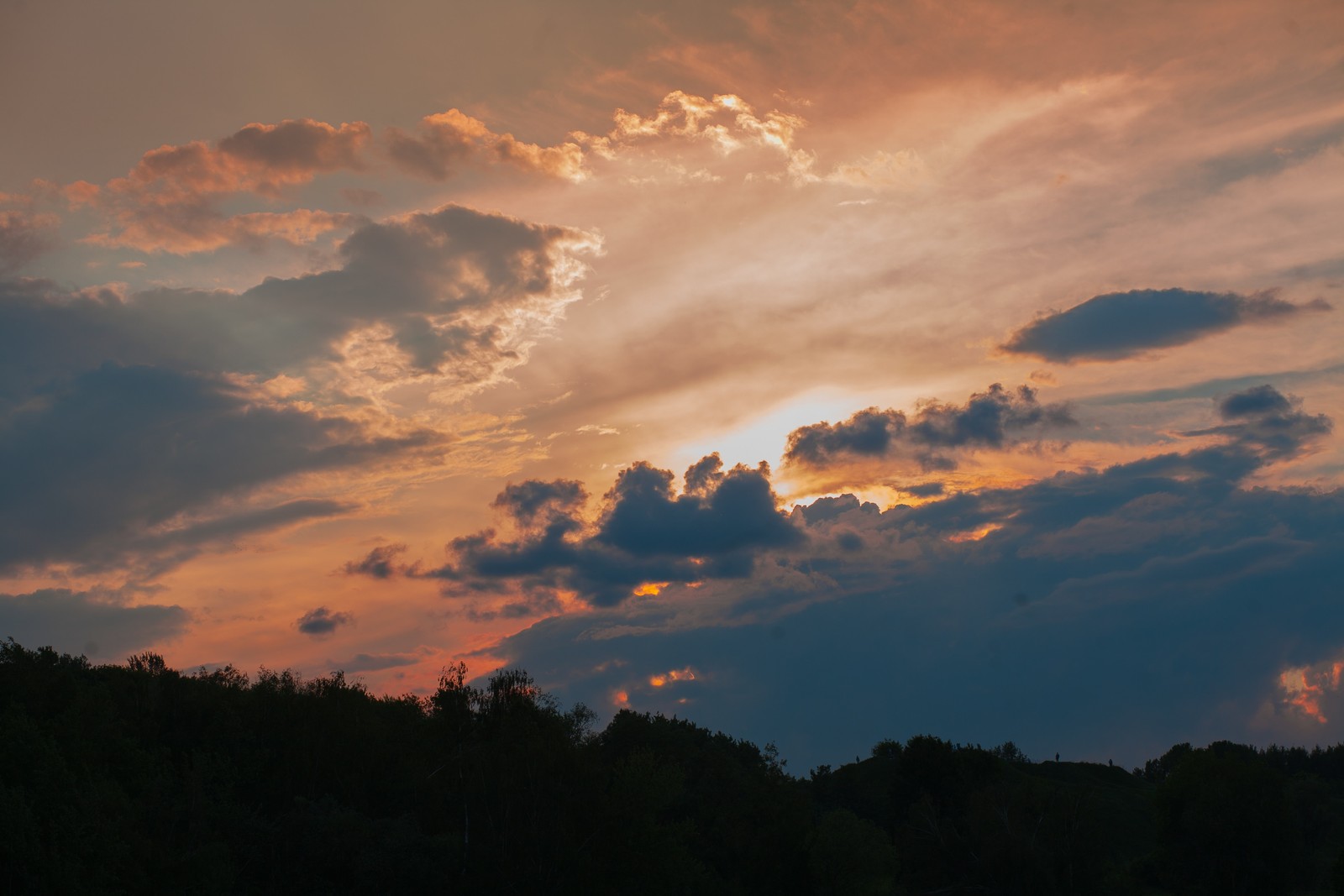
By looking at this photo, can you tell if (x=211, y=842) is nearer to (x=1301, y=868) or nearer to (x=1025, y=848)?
(x=1025, y=848)

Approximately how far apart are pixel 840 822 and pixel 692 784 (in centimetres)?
2134

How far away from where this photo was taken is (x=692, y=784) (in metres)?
112

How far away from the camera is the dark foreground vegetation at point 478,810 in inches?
2682

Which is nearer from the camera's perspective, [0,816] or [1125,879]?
[0,816]

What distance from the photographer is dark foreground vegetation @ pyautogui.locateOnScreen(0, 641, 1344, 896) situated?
68125 millimetres

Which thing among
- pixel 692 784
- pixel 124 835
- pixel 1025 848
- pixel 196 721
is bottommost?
pixel 1025 848

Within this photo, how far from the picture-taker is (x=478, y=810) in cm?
7531

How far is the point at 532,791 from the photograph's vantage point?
74688mm

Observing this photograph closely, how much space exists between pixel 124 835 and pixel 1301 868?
10691 cm

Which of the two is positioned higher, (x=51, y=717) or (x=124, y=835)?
(x=51, y=717)

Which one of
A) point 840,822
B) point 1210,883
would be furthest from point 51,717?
point 1210,883

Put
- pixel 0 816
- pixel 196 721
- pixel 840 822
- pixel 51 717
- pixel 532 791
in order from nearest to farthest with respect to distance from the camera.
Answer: pixel 0 816, pixel 532 791, pixel 51 717, pixel 196 721, pixel 840 822

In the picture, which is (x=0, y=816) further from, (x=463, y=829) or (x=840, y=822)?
(x=840, y=822)

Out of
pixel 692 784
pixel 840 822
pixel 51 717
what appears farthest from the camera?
pixel 692 784
